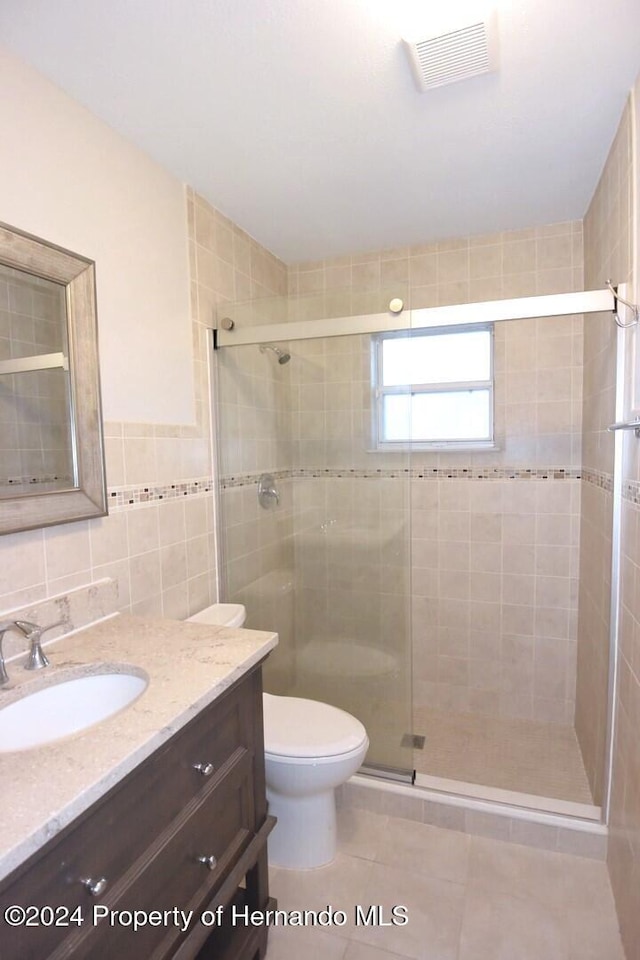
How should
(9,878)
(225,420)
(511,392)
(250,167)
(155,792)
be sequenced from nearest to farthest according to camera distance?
(9,878), (155,792), (250,167), (225,420), (511,392)

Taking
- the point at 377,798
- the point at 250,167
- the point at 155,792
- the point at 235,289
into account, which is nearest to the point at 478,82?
the point at 250,167

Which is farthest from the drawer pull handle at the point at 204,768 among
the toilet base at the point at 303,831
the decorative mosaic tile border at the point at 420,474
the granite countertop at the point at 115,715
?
the decorative mosaic tile border at the point at 420,474

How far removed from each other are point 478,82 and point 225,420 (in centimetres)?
151

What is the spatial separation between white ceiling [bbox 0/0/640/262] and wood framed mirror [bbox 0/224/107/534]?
0.54 meters

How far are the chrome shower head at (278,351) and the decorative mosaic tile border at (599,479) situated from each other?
4.78 ft

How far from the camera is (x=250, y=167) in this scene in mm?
1861

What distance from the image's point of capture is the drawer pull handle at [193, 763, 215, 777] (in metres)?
1.10

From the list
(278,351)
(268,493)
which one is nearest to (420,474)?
(268,493)

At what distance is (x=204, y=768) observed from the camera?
3.67ft

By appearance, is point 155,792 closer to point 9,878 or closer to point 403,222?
point 9,878

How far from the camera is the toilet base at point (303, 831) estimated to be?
1710 millimetres

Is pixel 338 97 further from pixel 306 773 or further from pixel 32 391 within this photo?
pixel 306 773

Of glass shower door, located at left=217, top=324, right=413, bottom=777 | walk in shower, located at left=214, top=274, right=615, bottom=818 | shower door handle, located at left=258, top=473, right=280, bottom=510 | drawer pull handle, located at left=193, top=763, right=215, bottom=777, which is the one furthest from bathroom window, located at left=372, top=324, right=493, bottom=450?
drawer pull handle, located at left=193, top=763, right=215, bottom=777

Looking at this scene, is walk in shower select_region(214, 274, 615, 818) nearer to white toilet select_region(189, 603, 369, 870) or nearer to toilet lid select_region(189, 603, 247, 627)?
toilet lid select_region(189, 603, 247, 627)
